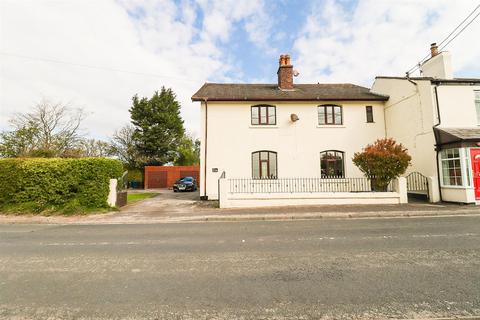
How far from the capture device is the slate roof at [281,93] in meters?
16.2

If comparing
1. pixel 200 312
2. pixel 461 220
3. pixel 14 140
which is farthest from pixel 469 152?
pixel 14 140

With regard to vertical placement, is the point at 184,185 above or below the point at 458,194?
above

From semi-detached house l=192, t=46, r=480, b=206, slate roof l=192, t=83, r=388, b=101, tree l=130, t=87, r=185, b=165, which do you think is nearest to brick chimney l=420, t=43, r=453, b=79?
semi-detached house l=192, t=46, r=480, b=206

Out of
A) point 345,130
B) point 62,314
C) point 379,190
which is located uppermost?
point 345,130

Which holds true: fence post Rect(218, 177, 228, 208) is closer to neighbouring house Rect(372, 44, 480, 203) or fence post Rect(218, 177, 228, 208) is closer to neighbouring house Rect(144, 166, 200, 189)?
neighbouring house Rect(372, 44, 480, 203)

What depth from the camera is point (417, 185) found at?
1431cm

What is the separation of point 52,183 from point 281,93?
15.0m

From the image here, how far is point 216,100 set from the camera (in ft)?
52.9

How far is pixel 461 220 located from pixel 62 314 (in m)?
12.0

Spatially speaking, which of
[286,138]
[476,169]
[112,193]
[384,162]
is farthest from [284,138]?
[112,193]

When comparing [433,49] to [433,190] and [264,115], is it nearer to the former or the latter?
[433,190]

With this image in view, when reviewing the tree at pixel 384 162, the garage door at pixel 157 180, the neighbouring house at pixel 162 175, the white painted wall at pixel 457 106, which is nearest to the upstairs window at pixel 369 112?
the white painted wall at pixel 457 106

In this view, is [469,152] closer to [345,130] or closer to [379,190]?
[379,190]

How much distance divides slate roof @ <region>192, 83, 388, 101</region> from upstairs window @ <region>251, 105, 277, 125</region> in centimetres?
72
